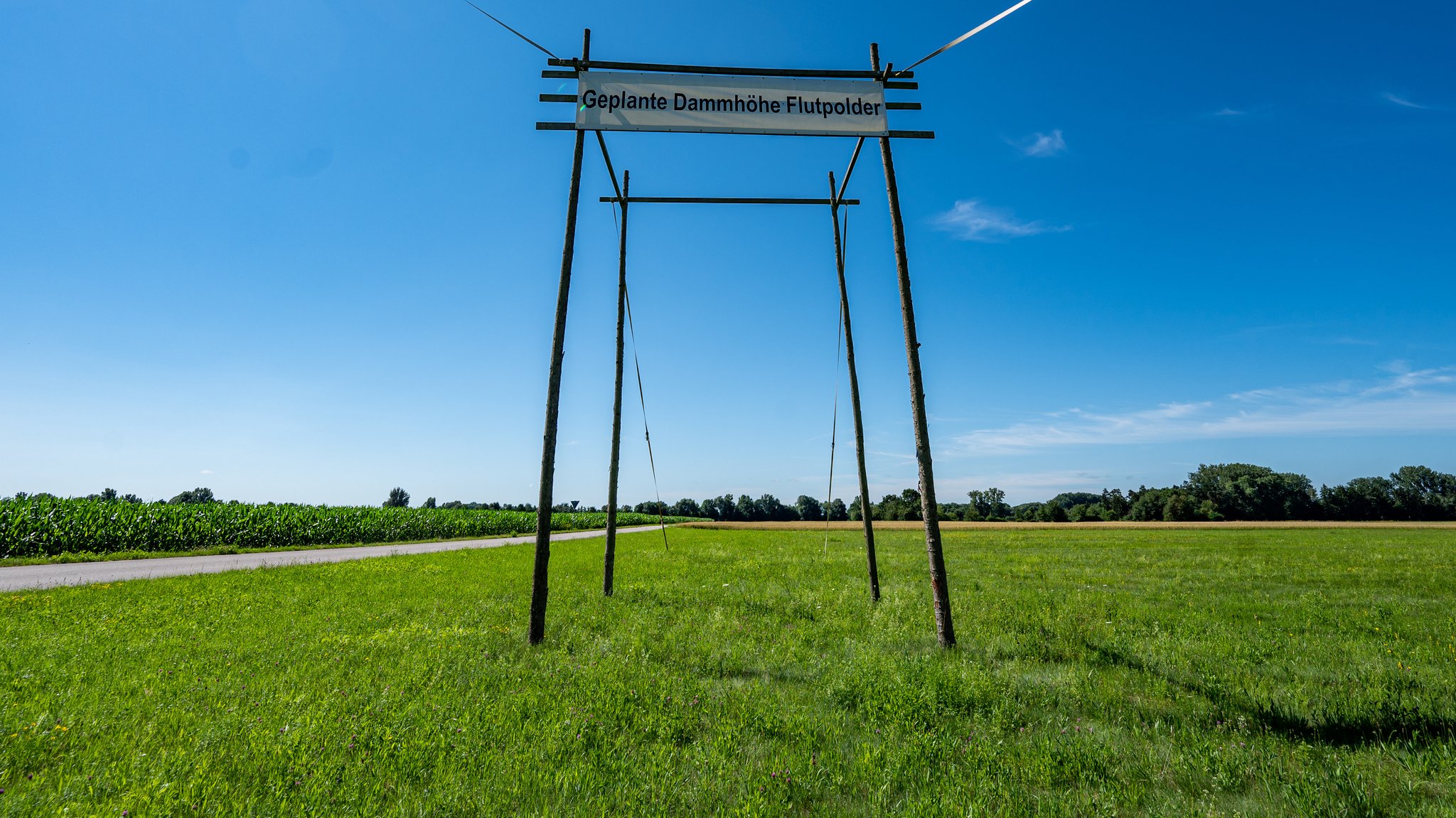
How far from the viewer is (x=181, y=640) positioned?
25.0 ft

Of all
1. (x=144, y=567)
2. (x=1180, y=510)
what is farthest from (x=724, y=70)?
(x=1180, y=510)

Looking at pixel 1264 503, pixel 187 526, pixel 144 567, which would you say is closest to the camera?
pixel 144 567

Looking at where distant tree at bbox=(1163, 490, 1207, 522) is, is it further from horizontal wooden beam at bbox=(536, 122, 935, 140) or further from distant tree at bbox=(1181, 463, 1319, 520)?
horizontal wooden beam at bbox=(536, 122, 935, 140)

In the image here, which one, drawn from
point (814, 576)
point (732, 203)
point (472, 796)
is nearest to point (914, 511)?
point (814, 576)

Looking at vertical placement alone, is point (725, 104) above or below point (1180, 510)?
above

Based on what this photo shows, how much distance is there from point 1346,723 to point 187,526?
40.4m

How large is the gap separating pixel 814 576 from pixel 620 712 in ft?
36.8

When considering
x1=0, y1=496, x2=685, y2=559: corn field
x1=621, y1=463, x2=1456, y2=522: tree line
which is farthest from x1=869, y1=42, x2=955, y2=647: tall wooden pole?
x1=621, y1=463, x2=1456, y2=522: tree line

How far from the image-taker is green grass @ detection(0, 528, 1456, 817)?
3836 mm

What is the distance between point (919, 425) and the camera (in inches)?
325

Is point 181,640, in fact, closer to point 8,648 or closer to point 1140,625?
point 8,648

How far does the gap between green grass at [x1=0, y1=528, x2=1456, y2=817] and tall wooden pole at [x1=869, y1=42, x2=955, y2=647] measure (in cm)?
63

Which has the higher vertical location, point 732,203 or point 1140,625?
point 732,203

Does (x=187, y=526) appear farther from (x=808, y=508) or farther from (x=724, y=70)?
(x=808, y=508)
